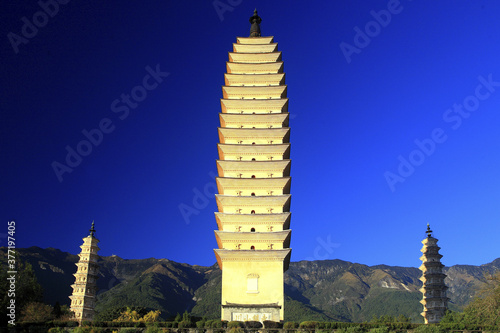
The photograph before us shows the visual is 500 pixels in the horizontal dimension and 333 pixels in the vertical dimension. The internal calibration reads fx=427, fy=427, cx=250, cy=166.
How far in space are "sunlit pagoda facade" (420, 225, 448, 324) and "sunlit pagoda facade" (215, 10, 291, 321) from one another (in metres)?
15.6

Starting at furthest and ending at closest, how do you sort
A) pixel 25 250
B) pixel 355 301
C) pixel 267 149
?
pixel 355 301, pixel 25 250, pixel 267 149

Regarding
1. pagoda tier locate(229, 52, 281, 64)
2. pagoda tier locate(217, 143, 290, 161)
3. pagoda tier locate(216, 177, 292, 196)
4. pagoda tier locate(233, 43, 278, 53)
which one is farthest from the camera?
pagoda tier locate(233, 43, 278, 53)

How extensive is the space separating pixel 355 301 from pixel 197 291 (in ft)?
170

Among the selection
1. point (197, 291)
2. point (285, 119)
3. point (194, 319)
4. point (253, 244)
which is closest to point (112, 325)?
point (194, 319)

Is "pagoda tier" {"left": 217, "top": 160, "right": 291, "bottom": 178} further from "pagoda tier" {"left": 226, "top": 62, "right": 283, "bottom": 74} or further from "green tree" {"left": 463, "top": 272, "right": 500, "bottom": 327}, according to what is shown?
"green tree" {"left": 463, "top": 272, "right": 500, "bottom": 327}

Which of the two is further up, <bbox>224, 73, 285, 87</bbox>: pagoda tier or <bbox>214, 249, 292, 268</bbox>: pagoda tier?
<bbox>224, 73, 285, 87</bbox>: pagoda tier

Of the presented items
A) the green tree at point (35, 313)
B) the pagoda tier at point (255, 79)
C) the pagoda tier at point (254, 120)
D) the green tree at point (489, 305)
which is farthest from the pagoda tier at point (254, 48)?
the green tree at point (35, 313)

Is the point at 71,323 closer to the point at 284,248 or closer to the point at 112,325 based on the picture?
the point at 112,325

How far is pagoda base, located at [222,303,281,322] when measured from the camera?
34125 millimetres

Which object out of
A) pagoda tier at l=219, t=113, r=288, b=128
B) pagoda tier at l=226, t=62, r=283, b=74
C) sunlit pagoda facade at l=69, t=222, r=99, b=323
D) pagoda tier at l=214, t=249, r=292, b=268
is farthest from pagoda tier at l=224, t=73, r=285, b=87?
sunlit pagoda facade at l=69, t=222, r=99, b=323

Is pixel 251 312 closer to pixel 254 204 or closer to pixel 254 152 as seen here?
pixel 254 204

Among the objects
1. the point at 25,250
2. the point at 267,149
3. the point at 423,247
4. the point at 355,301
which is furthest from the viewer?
the point at 355,301

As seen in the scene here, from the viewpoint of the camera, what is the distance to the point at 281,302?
3472 centimetres

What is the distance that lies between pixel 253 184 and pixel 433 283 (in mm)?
21339
